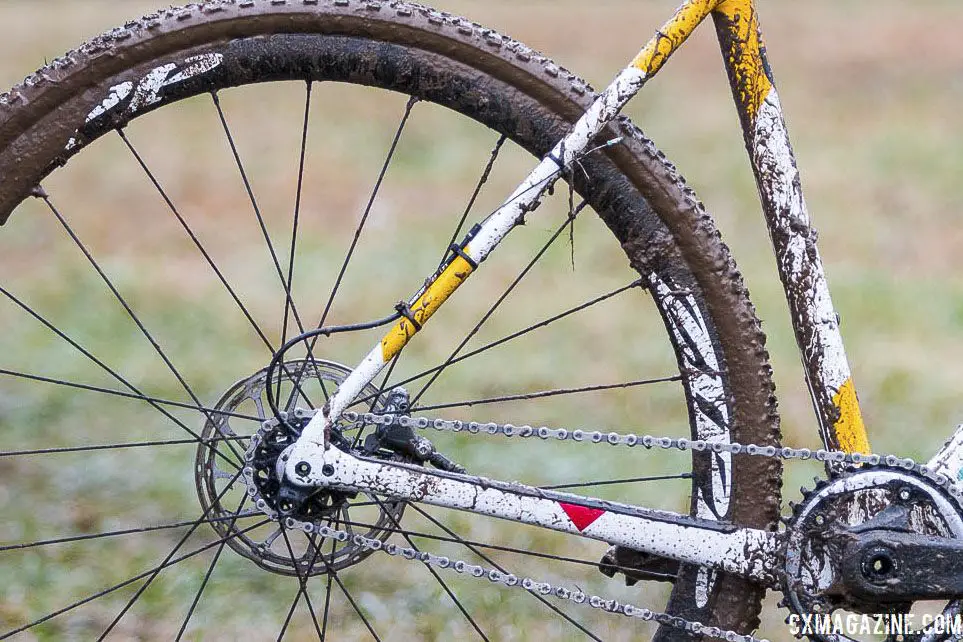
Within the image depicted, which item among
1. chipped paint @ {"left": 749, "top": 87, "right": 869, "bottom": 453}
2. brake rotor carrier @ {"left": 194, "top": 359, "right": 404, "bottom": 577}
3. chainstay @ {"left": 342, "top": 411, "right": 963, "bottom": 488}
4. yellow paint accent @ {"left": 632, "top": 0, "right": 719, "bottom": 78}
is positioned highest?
yellow paint accent @ {"left": 632, "top": 0, "right": 719, "bottom": 78}

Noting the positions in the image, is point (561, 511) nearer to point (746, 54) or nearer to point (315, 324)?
point (746, 54)

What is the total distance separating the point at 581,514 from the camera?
6.84 ft

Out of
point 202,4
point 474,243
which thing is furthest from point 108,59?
point 474,243

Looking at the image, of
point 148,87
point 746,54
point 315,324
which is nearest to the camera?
point 148,87

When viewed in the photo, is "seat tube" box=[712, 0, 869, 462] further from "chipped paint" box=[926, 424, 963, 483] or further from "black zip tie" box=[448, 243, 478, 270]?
"black zip tie" box=[448, 243, 478, 270]

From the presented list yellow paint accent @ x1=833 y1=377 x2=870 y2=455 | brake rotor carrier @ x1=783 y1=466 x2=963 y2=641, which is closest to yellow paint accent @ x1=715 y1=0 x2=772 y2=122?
yellow paint accent @ x1=833 y1=377 x2=870 y2=455

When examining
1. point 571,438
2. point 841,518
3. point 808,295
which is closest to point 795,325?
point 808,295

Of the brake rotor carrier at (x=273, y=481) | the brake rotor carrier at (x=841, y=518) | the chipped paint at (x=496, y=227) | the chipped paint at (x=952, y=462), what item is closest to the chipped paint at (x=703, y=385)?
the brake rotor carrier at (x=841, y=518)

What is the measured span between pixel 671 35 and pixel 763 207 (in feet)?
1.14

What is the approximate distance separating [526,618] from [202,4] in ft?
5.49

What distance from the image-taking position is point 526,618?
2.96 m

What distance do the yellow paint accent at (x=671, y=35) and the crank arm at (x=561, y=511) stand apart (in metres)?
0.75

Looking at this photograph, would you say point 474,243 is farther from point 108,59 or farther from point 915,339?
point 915,339

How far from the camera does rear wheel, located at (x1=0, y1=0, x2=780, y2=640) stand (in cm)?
205
